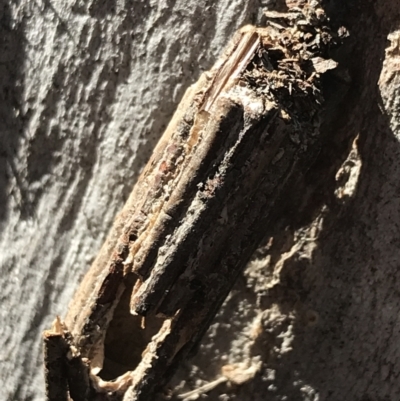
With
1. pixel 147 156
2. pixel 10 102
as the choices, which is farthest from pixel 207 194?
pixel 10 102

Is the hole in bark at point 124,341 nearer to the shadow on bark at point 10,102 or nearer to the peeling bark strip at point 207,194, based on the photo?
the peeling bark strip at point 207,194

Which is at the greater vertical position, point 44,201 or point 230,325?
point 44,201

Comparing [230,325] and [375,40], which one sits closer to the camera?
[375,40]

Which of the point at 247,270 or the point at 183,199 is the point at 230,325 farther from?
the point at 183,199

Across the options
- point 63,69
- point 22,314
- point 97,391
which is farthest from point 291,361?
point 63,69

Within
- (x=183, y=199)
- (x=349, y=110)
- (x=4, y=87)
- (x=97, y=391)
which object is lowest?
(x=97, y=391)

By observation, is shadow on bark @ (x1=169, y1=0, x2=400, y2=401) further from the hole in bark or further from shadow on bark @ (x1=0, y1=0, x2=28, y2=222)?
shadow on bark @ (x1=0, y1=0, x2=28, y2=222)

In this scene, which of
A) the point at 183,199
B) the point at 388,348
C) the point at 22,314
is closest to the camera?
the point at 183,199
